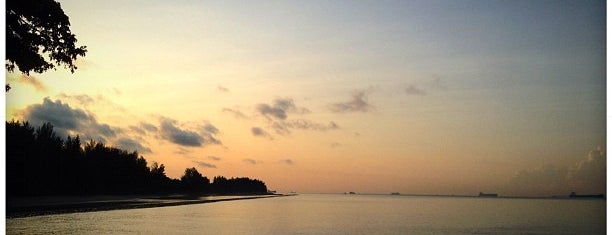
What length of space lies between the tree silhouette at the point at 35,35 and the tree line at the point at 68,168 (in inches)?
1565

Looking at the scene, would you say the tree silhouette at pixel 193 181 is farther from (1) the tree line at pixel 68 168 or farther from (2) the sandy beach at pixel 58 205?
(2) the sandy beach at pixel 58 205

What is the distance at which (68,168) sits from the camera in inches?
2453

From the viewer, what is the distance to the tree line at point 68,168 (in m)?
48.1

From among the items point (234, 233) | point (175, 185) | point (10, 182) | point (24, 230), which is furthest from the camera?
point (175, 185)

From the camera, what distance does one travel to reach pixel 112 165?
7656 cm

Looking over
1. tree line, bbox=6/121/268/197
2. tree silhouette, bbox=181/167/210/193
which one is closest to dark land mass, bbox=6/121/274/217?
tree line, bbox=6/121/268/197

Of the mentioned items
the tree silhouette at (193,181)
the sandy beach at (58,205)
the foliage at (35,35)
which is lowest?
the tree silhouette at (193,181)

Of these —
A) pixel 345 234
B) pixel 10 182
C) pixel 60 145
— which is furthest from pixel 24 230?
pixel 60 145

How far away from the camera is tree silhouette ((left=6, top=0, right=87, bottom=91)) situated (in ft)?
33.1

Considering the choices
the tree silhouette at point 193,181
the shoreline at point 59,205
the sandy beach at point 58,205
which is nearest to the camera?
the shoreline at point 59,205

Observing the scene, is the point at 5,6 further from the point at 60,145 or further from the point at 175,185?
the point at 175,185

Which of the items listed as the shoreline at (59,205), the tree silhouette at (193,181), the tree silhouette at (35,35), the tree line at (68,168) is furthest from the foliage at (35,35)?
the tree silhouette at (193,181)

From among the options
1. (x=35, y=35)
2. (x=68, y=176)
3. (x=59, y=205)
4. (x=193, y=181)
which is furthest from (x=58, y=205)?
(x=193, y=181)

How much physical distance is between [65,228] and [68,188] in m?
42.6
